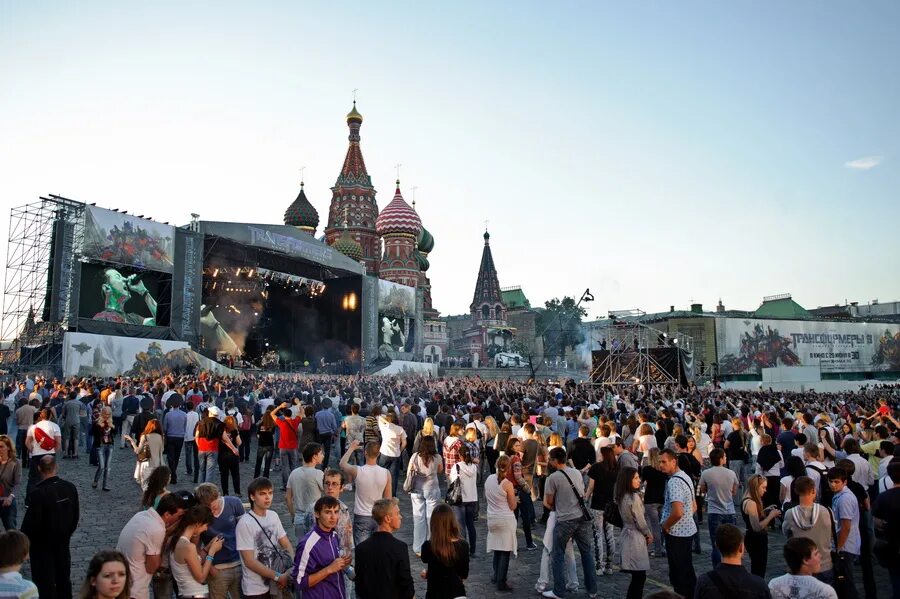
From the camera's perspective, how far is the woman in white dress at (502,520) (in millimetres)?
6785

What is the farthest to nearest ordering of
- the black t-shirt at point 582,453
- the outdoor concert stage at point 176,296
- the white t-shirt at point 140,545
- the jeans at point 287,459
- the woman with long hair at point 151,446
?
1. the outdoor concert stage at point 176,296
2. the jeans at point 287,459
3. the woman with long hair at point 151,446
4. the black t-shirt at point 582,453
5. the white t-shirt at point 140,545

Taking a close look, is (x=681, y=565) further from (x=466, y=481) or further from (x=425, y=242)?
(x=425, y=242)

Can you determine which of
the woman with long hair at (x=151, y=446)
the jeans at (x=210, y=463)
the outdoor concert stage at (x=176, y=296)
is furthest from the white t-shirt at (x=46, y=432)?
the outdoor concert stage at (x=176, y=296)

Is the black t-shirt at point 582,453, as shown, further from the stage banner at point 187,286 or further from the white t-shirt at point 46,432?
the stage banner at point 187,286

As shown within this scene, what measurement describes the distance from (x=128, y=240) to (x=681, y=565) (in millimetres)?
29145

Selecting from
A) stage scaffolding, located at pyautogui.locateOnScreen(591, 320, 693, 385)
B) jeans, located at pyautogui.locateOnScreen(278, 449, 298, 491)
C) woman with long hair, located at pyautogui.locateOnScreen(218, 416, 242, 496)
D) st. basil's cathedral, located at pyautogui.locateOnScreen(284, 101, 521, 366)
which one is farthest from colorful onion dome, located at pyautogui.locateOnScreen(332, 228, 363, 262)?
woman with long hair, located at pyautogui.locateOnScreen(218, 416, 242, 496)

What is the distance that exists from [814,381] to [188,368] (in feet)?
154

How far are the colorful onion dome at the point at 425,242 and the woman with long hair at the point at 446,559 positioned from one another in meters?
67.4

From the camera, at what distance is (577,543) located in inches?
262

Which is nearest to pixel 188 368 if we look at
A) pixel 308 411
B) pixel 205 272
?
pixel 205 272

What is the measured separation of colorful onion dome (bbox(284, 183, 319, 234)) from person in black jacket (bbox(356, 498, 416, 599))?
2270 inches

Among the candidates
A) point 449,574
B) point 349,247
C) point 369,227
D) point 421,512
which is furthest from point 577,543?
point 369,227

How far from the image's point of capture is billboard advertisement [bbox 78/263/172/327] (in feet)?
92.6

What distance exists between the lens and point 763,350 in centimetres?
5722
